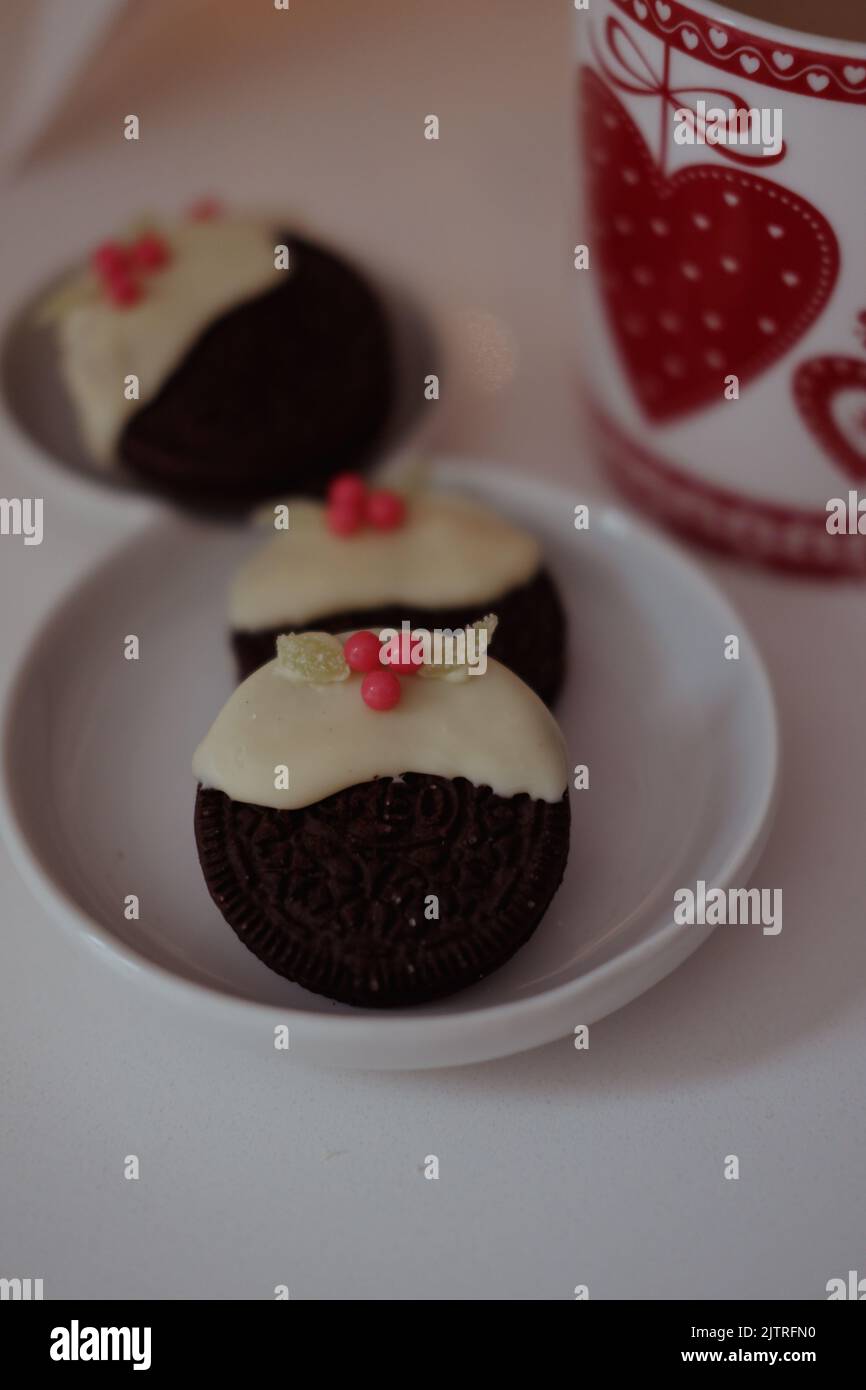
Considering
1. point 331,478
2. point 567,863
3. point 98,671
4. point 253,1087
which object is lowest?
point 253,1087

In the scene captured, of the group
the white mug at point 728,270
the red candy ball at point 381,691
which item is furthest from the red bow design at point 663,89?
the red candy ball at point 381,691

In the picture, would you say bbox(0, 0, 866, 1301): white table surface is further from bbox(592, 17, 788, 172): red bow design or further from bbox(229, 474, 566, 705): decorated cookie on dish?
bbox(592, 17, 788, 172): red bow design

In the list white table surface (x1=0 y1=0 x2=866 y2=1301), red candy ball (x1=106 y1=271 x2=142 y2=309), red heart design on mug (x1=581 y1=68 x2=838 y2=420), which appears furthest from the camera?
red candy ball (x1=106 y1=271 x2=142 y2=309)

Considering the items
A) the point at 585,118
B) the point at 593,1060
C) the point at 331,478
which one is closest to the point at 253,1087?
the point at 593,1060

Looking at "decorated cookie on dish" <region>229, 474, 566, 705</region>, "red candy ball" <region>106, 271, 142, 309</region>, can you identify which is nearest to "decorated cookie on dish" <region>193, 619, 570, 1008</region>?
"decorated cookie on dish" <region>229, 474, 566, 705</region>

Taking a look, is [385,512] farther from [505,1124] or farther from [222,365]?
[505,1124]

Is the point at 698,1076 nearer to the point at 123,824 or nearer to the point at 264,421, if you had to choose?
the point at 123,824
